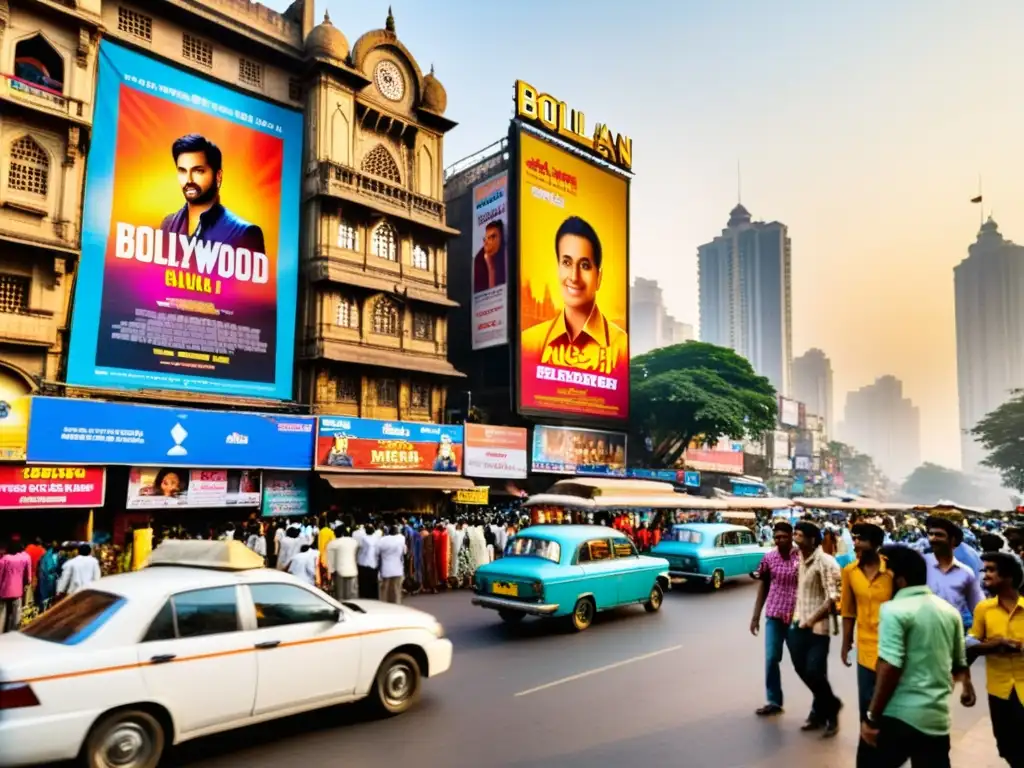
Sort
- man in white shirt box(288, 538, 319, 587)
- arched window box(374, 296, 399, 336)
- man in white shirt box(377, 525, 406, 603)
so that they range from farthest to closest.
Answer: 1. arched window box(374, 296, 399, 336)
2. man in white shirt box(377, 525, 406, 603)
3. man in white shirt box(288, 538, 319, 587)

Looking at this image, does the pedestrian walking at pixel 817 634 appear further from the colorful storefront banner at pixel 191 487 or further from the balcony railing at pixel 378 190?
the balcony railing at pixel 378 190

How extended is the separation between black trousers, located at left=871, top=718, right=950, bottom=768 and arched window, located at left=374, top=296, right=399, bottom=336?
25.0 m

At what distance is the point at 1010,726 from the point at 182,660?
610 centimetres

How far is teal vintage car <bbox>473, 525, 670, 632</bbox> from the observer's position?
446 inches

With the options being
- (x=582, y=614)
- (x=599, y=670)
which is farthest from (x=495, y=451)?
(x=599, y=670)

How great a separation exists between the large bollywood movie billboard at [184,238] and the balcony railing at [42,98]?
681 mm

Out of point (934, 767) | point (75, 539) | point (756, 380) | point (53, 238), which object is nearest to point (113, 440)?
point (75, 539)

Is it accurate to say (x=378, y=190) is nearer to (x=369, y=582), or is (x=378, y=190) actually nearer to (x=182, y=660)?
(x=369, y=582)

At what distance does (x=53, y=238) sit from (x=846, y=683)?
21763 mm

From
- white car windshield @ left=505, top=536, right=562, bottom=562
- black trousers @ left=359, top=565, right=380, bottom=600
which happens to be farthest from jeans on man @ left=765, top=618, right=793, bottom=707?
black trousers @ left=359, top=565, right=380, bottom=600

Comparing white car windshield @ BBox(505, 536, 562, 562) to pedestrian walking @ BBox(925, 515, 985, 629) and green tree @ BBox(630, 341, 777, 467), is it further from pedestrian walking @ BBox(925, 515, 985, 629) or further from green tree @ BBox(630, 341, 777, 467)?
green tree @ BBox(630, 341, 777, 467)

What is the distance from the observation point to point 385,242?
28.4 m

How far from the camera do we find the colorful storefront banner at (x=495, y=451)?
28672 millimetres

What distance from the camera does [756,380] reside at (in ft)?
159
